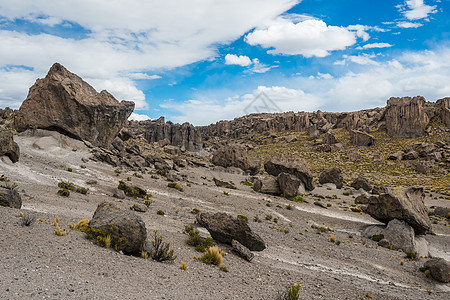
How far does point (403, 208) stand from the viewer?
2322 centimetres

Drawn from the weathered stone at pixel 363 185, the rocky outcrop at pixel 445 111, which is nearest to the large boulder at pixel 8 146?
the weathered stone at pixel 363 185

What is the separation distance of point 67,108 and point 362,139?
94138 millimetres

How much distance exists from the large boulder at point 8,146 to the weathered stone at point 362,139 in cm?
10044

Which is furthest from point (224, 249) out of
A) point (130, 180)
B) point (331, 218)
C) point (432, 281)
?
point (130, 180)

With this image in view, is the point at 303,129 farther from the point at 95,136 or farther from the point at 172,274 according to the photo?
the point at 172,274

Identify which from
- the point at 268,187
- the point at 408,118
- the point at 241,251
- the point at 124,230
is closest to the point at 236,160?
the point at 268,187

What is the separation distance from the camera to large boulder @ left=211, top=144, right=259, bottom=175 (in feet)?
206

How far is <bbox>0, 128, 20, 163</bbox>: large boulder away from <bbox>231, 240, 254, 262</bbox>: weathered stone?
869 inches

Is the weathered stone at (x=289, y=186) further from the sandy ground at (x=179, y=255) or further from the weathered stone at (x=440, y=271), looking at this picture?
the weathered stone at (x=440, y=271)

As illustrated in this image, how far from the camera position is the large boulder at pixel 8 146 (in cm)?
2308

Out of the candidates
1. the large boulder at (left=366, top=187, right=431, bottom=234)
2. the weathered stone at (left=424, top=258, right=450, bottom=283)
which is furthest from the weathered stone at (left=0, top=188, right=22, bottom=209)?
the large boulder at (left=366, top=187, right=431, bottom=234)

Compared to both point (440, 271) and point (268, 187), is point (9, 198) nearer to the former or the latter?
point (440, 271)

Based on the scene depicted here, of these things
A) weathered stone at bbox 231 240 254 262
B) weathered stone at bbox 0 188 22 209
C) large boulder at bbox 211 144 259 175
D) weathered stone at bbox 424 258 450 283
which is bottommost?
weathered stone at bbox 424 258 450 283

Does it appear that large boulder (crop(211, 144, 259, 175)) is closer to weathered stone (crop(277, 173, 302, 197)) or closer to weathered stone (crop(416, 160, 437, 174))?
weathered stone (crop(277, 173, 302, 197))
